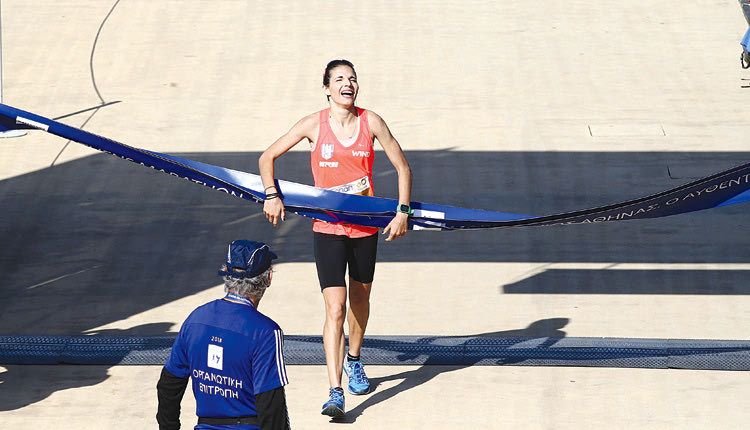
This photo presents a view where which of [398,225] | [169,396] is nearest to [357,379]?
[398,225]

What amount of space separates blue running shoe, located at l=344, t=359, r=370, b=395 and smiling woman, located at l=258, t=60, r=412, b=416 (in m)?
0.24

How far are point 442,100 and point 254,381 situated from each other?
407 inches

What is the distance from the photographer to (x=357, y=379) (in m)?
6.43

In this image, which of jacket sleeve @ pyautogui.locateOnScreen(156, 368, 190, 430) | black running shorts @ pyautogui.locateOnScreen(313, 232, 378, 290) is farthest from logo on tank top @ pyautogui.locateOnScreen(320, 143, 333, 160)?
jacket sleeve @ pyautogui.locateOnScreen(156, 368, 190, 430)

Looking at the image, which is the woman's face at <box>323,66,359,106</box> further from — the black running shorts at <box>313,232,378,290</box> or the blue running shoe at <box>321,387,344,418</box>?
the blue running shoe at <box>321,387,344,418</box>

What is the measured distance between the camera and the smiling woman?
609cm

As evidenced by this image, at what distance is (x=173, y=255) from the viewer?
9.27 meters

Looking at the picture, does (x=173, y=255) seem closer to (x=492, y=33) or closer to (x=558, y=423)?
(x=558, y=423)

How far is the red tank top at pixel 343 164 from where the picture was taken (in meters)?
6.09

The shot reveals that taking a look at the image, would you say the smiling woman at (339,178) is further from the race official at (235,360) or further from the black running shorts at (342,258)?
the race official at (235,360)

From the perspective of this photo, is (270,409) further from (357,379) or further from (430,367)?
(430,367)

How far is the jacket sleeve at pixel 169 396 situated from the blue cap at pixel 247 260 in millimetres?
458

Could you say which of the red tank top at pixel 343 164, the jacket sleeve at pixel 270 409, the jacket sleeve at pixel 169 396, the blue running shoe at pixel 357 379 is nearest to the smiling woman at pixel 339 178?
the red tank top at pixel 343 164

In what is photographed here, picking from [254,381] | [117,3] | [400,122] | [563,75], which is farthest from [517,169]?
[117,3]
